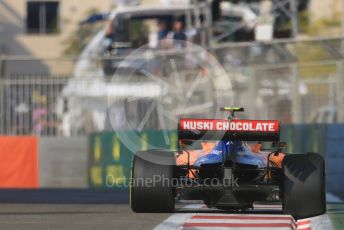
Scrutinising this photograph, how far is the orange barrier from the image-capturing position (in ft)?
68.4

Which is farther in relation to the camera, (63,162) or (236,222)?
(63,162)

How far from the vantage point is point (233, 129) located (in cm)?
1073

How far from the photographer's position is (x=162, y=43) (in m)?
21.6

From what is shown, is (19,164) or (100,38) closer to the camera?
(19,164)

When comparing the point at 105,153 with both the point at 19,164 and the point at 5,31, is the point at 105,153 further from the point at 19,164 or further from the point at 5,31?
the point at 5,31

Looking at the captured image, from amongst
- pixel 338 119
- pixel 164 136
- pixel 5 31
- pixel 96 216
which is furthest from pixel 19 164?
pixel 5 31

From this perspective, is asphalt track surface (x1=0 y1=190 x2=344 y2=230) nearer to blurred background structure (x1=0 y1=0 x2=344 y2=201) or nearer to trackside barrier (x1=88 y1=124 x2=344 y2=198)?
trackside barrier (x1=88 y1=124 x2=344 y2=198)

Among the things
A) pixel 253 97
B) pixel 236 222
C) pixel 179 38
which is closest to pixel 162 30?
pixel 179 38

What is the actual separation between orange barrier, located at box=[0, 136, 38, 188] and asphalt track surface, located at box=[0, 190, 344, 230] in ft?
10.6

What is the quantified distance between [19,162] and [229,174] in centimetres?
1094

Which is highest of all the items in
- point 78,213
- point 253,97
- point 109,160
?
point 253,97

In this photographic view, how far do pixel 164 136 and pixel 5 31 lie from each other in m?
24.9

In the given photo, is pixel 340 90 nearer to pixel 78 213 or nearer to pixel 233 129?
pixel 78 213

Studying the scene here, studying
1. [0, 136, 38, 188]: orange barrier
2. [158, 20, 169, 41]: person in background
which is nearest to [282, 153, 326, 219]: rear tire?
[0, 136, 38, 188]: orange barrier
